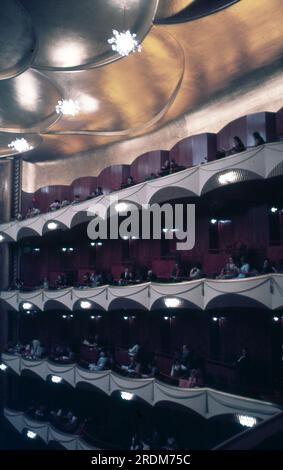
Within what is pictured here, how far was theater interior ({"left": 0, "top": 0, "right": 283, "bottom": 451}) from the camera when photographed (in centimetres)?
995

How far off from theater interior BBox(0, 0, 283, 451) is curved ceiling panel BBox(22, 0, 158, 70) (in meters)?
0.05

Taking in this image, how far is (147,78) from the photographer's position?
12.9 meters

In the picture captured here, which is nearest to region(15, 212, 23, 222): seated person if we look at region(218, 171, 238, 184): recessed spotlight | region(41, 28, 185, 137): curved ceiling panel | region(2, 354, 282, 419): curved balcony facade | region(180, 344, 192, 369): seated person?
region(41, 28, 185, 137): curved ceiling panel

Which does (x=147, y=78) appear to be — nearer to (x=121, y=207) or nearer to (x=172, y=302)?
(x=121, y=207)

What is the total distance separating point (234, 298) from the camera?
31.9 ft

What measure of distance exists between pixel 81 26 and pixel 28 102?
5.13m

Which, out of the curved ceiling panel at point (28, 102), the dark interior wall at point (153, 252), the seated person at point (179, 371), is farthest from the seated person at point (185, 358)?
the curved ceiling panel at point (28, 102)

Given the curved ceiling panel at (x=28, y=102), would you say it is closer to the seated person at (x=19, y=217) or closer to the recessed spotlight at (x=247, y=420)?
the seated person at (x=19, y=217)

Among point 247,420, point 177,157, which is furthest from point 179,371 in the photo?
point 177,157

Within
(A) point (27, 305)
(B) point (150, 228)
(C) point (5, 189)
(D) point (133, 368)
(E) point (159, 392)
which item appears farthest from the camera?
(C) point (5, 189)

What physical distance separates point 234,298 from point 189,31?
719 cm

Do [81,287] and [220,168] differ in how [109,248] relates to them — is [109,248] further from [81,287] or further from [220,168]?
[220,168]

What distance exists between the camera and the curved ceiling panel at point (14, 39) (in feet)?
32.6

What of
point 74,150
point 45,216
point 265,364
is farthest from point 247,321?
point 74,150
